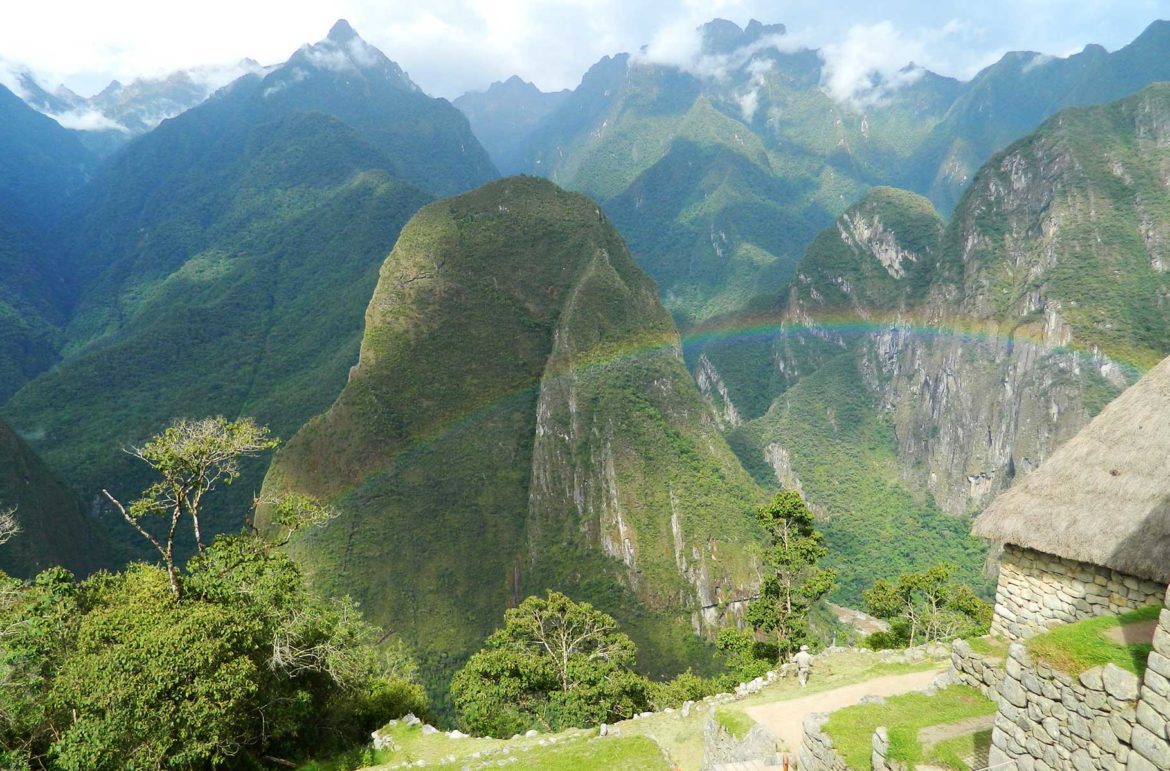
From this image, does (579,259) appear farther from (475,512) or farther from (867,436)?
(867,436)

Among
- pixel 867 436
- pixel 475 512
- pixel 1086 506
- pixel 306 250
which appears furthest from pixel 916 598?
pixel 306 250

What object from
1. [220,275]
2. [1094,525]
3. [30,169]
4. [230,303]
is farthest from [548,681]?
[30,169]

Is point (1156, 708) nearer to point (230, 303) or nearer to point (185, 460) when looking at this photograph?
point (185, 460)

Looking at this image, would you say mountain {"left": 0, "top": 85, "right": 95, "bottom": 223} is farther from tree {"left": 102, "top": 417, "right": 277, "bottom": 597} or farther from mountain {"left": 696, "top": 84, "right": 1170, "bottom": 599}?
mountain {"left": 696, "top": 84, "right": 1170, "bottom": 599}

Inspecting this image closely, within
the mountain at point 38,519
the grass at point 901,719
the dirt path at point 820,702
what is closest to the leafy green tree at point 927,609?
the dirt path at point 820,702

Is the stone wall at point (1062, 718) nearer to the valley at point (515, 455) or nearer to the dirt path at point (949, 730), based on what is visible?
the dirt path at point (949, 730)

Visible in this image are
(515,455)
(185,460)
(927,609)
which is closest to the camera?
(185,460)
